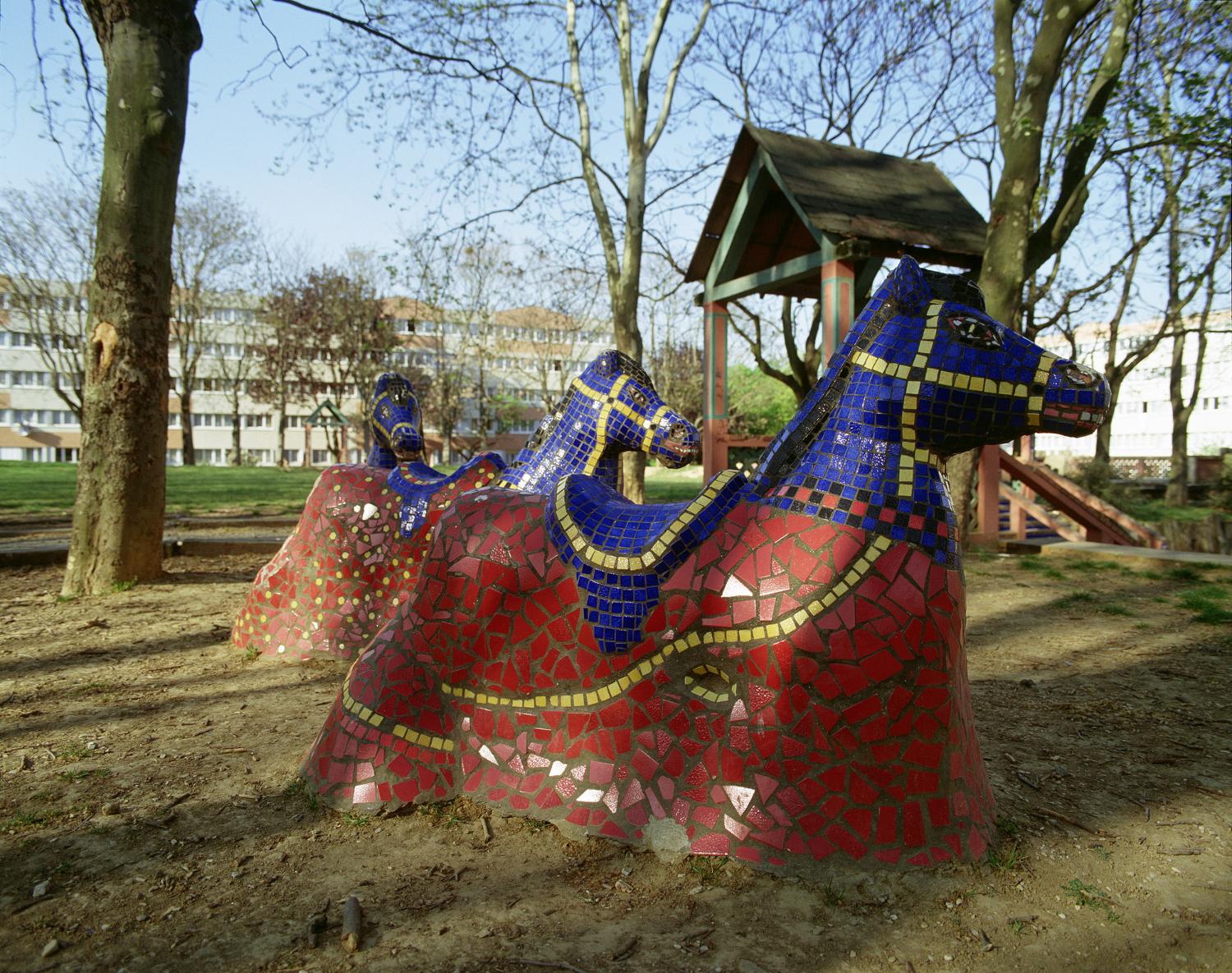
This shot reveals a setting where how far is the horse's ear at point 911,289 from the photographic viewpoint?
301 centimetres

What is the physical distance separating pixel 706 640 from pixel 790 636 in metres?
0.29

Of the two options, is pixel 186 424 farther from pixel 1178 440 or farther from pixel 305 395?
pixel 1178 440

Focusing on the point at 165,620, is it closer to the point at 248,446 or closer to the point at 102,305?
the point at 102,305

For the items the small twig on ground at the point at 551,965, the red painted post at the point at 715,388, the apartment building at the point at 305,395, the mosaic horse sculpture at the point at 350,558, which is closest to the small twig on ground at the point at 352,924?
the small twig on ground at the point at 551,965

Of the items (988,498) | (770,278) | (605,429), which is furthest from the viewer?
(988,498)

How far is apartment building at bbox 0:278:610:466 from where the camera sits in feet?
115

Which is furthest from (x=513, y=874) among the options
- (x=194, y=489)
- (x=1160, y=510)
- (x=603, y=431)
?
(x=1160, y=510)

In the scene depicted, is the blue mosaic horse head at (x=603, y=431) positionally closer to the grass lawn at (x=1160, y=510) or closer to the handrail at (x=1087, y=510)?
the handrail at (x=1087, y=510)

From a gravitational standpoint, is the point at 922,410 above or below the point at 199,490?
above

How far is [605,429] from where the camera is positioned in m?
4.93

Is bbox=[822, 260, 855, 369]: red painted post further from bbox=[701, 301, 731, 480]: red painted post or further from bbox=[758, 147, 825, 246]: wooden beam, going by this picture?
bbox=[701, 301, 731, 480]: red painted post

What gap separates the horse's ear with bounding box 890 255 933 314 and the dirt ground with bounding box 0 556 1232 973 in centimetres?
189

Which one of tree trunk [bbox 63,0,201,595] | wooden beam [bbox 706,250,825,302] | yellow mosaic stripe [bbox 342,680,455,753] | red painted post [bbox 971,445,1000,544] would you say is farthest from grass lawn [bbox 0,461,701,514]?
yellow mosaic stripe [bbox 342,680,455,753]

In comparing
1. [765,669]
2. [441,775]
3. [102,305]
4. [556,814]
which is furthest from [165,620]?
[765,669]
